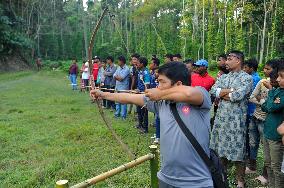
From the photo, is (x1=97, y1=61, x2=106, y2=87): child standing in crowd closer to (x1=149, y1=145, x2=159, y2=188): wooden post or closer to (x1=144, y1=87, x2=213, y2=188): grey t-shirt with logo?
(x1=149, y1=145, x2=159, y2=188): wooden post

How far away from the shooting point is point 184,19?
35.5 meters

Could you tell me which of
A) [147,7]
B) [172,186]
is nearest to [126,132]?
[172,186]

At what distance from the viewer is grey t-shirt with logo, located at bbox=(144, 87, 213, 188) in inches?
107

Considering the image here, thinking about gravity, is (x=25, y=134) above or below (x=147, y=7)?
below

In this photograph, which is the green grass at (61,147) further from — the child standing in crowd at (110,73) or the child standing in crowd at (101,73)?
the child standing in crowd at (101,73)

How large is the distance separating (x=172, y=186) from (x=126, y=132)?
527 centimetres

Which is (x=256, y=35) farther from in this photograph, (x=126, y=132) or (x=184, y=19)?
(x=126, y=132)

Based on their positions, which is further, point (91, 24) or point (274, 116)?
point (91, 24)

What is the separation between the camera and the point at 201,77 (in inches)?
237

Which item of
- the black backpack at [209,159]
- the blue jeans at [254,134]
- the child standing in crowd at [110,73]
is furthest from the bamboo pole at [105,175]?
the child standing in crowd at [110,73]

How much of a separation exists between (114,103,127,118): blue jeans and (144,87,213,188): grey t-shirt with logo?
275 inches

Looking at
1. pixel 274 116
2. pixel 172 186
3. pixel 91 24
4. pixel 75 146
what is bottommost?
pixel 75 146

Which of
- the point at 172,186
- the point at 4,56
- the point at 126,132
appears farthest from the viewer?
the point at 4,56

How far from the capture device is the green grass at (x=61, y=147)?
5.33 m
